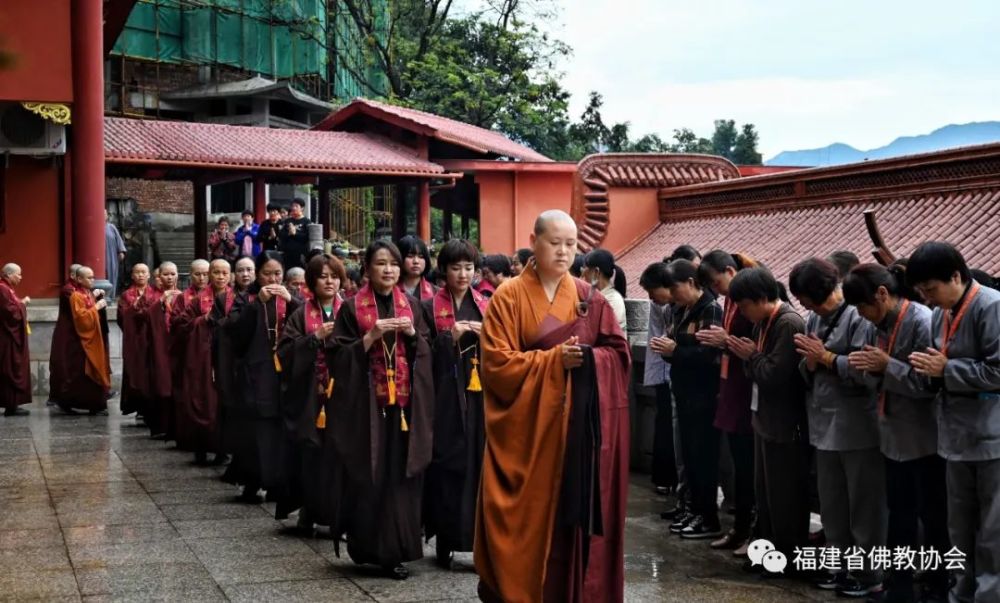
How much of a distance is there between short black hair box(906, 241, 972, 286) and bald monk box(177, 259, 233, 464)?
632 cm

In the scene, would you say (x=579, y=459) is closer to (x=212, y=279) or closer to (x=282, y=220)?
(x=212, y=279)

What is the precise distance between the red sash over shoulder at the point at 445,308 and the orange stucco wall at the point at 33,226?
11.0 metres

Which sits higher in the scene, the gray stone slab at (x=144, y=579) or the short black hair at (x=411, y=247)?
the short black hair at (x=411, y=247)

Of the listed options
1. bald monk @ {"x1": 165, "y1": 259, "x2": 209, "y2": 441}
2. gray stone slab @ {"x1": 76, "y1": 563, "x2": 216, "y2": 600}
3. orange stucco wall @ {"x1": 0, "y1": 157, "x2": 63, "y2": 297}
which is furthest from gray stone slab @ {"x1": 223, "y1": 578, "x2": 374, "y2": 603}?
orange stucco wall @ {"x1": 0, "y1": 157, "x2": 63, "y2": 297}

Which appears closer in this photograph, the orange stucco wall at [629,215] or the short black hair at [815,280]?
the short black hair at [815,280]

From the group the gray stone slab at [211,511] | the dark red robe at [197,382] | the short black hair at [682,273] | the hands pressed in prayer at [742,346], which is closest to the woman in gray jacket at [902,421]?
the hands pressed in prayer at [742,346]

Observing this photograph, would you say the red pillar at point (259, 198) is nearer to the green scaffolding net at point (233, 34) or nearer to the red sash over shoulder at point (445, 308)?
the green scaffolding net at point (233, 34)

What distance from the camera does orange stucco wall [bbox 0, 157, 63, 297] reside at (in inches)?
625

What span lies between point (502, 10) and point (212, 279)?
24.3 meters

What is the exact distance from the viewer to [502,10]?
32469 mm

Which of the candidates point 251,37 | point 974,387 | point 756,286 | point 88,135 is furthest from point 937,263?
point 251,37

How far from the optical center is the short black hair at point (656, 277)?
7236 mm

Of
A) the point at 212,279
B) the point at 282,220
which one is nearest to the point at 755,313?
the point at 212,279

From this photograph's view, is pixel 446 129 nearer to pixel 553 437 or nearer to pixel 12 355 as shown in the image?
pixel 12 355
